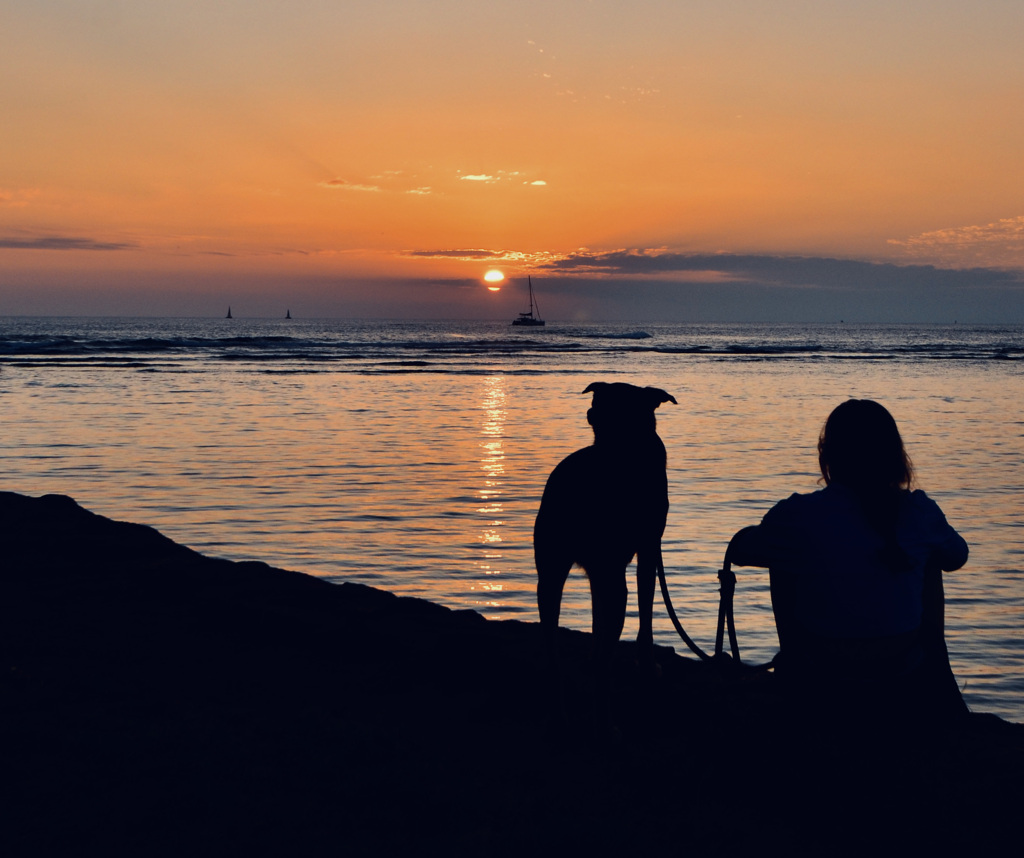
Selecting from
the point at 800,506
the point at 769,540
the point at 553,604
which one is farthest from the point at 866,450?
the point at 553,604

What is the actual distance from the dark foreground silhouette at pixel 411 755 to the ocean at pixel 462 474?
149cm

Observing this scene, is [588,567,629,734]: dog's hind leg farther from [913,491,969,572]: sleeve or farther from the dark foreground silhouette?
[913,491,969,572]: sleeve

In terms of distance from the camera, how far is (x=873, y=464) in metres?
2.88

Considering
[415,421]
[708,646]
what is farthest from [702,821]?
[415,421]

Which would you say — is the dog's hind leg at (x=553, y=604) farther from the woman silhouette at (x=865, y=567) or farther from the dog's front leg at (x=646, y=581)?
the woman silhouette at (x=865, y=567)

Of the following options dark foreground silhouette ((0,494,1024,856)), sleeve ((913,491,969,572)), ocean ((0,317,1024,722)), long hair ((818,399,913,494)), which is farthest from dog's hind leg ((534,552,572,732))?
ocean ((0,317,1024,722))

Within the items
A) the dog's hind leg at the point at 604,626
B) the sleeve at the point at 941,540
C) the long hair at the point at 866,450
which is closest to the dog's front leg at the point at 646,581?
the dog's hind leg at the point at 604,626

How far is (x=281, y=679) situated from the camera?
4051 mm

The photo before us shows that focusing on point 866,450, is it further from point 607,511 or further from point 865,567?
point 607,511

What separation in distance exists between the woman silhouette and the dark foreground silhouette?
20cm

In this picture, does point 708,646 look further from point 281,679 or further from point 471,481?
point 471,481

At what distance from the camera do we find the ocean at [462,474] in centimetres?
625

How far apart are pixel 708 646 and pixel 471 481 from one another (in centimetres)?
563

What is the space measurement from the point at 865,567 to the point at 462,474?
8.47 meters
